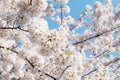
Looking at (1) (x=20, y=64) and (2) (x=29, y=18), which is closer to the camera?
(2) (x=29, y=18)

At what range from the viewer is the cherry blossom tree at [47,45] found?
5.03 metres

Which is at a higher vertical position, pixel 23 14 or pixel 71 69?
pixel 23 14

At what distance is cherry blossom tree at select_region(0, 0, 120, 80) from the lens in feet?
16.5

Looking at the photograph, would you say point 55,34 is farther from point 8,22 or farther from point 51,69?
point 51,69

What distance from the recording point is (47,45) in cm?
491

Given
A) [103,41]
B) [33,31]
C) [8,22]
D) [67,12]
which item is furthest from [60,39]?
[67,12]

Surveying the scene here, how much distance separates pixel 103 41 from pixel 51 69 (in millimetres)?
4879

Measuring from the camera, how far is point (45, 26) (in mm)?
5309

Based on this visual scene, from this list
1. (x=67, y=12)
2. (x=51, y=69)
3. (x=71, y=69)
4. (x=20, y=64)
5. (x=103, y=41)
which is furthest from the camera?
(x=67, y=12)

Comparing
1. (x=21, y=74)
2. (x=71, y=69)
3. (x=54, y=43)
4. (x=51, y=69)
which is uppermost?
(x=54, y=43)

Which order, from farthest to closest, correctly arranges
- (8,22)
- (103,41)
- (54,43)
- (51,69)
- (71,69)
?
1. (103,41)
2. (51,69)
3. (8,22)
4. (71,69)
5. (54,43)

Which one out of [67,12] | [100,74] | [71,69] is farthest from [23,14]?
[67,12]

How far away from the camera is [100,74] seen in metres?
5.83

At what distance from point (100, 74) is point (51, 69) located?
1.00 meters
